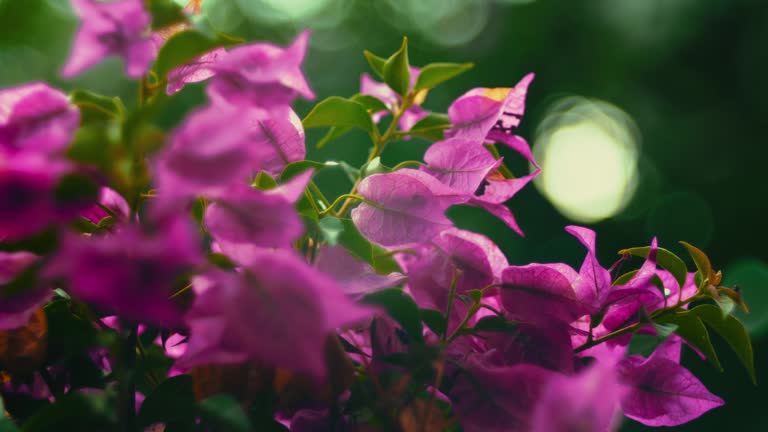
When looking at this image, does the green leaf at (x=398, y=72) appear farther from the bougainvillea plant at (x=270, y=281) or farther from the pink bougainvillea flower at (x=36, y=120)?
the pink bougainvillea flower at (x=36, y=120)

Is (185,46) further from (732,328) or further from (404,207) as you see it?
(732,328)

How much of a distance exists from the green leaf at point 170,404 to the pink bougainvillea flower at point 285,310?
0.08 m

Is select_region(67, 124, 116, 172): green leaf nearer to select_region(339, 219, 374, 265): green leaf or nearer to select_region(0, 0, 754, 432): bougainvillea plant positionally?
select_region(0, 0, 754, 432): bougainvillea plant

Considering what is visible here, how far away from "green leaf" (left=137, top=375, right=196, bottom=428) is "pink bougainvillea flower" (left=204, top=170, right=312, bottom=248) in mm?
86

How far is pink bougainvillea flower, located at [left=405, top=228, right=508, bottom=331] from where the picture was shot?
0.33 m

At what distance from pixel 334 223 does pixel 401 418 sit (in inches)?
3.5

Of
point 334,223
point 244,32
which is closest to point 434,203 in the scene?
point 334,223

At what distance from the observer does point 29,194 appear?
197mm

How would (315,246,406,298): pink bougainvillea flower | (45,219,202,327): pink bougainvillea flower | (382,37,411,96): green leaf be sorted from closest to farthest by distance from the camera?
(45,219,202,327): pink bougainvillea flower → (315,246,406,298): pink bougainvillea flower → (382,37,411,96): green leaf

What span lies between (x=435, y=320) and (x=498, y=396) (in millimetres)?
49

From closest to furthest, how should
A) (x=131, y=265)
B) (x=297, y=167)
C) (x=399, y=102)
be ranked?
(x=131, y=265)
(x=297, y=167)
(x=399, y=102)

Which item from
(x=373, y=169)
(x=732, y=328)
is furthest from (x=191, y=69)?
(x=732, y=328)

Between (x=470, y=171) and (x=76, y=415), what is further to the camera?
(x=470, y=171)

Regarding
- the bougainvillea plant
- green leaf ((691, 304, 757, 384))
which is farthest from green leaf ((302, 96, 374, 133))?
green leaf ((691, 304, 757, 384))
